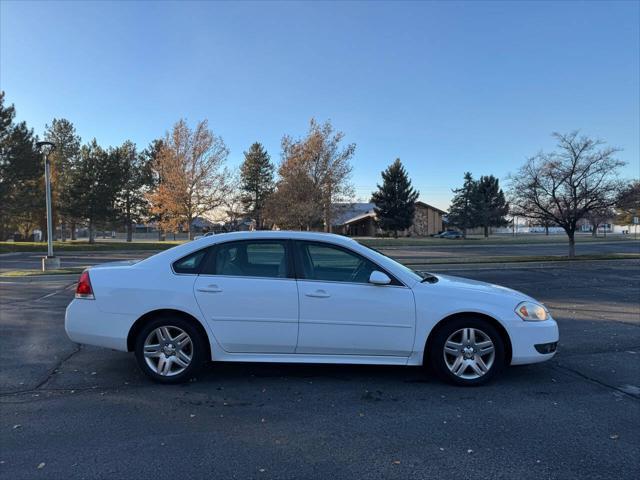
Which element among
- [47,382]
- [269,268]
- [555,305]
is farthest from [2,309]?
Answer: [555,305]

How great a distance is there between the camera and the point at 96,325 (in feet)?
15.0

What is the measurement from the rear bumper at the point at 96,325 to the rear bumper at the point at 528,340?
382cm

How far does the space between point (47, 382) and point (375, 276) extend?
3.56 meters

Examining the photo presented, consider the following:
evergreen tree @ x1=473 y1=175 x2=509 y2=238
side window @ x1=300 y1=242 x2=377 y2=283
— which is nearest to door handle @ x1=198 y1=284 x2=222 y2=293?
side window @ x1=300 y1=242 x2=377 y2=283

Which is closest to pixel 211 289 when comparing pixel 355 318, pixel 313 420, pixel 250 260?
pixel 250 260

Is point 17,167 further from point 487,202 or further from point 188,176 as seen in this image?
point 487,202

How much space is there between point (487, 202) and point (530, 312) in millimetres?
67501

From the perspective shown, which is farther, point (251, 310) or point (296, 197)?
point (296, 197)

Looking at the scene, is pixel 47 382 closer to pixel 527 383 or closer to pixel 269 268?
pixel 269 268

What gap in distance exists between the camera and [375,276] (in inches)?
172

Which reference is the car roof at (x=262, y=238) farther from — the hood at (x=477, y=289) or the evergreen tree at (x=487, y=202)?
the evergreen tree at (x=487, y=202)

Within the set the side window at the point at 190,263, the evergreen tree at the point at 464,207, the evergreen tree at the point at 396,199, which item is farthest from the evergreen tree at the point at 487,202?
the side window at the point at 190,263

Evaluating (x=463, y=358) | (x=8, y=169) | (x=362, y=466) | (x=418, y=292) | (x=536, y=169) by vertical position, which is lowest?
(x=362, y=466)

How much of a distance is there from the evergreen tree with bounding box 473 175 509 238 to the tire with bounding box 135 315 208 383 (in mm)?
63741
